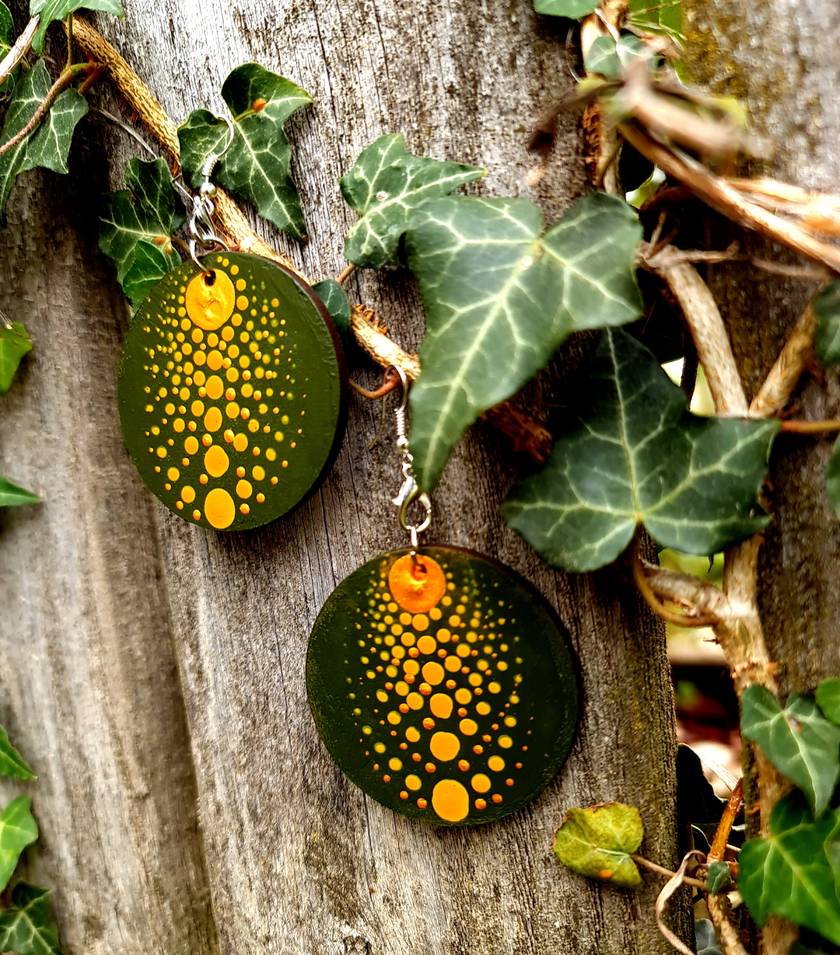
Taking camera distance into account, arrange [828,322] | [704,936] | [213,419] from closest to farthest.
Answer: [828,322] < [213,419] < [704,936]

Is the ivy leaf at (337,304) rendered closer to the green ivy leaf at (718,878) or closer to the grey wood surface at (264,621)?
the grey wood surface at (264,621)

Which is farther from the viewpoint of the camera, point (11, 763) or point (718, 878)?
point (11, 763)

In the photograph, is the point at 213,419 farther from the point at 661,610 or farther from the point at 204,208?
the point at 661,610

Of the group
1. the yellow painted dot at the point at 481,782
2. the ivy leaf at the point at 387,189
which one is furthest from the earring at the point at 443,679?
the ivy leaf at the point at 387,189

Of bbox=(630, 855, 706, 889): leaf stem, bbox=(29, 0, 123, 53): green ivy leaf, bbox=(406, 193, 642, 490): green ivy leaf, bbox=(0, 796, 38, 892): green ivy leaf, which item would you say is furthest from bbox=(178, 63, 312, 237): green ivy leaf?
bbox=(0, 796, 38, 892): green ivy leaf

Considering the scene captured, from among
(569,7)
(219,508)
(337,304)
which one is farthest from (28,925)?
(569,7)

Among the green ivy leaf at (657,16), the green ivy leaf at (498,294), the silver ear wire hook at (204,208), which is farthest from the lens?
the silver ear wire hook at (204,208)

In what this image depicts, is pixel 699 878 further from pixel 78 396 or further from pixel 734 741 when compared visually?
pixel 734 741
